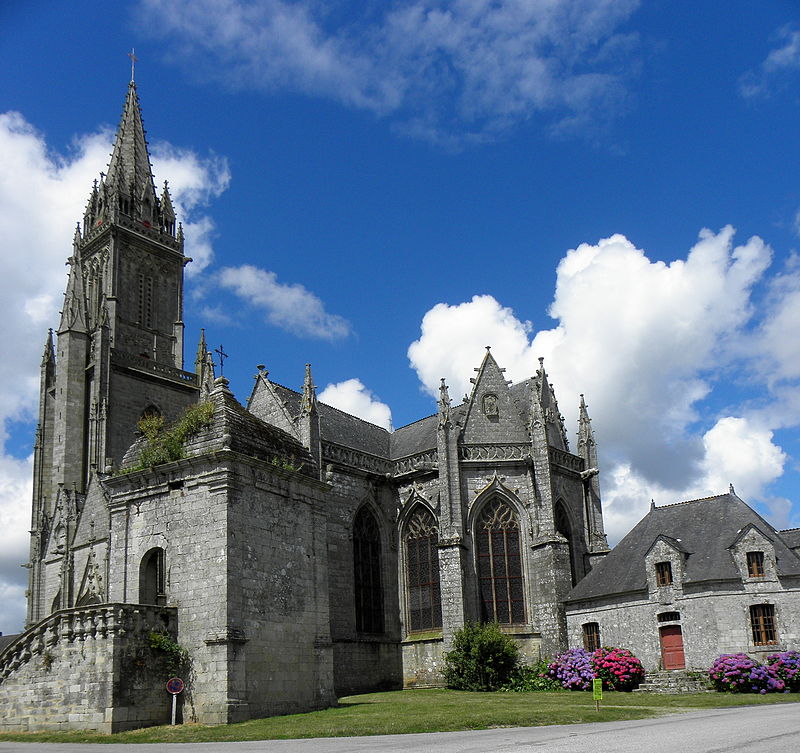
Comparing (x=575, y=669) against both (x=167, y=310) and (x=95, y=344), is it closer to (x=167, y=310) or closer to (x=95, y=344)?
(x=95, y=344)

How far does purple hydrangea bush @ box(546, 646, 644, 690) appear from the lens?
28094 mm

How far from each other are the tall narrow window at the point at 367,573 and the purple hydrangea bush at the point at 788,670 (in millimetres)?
14576

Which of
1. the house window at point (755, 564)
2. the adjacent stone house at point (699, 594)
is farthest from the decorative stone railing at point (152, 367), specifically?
the house window at point (755, 564)

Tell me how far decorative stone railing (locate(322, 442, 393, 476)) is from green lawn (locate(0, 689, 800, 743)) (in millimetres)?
11576

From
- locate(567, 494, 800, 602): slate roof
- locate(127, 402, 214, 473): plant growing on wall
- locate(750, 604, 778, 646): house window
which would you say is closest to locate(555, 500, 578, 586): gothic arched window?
locate(567, 494, 800, 602): slate roof

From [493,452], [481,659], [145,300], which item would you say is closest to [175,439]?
[481,659]

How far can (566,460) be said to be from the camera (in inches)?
1414

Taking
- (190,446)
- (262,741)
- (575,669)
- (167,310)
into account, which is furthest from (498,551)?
(167,310)

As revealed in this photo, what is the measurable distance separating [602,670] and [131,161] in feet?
156

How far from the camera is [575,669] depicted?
1132 inches

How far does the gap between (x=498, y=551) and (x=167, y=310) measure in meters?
32.9

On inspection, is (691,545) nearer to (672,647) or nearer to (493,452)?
(672,647)

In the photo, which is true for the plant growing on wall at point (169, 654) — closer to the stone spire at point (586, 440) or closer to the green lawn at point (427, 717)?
the green lawn at point (427, 717)

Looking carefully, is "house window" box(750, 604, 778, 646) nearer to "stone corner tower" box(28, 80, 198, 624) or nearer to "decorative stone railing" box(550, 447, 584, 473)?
"decorative stone railing" box(550, 447, 584, 473)
